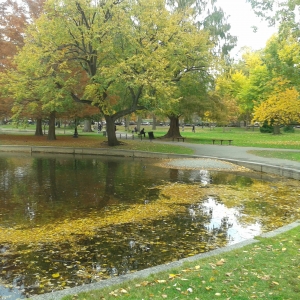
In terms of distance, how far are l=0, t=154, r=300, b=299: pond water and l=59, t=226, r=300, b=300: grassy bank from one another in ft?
3.47

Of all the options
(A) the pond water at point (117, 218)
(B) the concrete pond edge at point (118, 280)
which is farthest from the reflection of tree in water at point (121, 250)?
(B) the concrete pond edge at point (118, 280)

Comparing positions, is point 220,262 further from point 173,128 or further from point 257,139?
point 257,139

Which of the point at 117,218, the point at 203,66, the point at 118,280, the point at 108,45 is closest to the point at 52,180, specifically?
the point at 117,218

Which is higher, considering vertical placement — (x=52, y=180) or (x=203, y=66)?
(x=203, y=66)

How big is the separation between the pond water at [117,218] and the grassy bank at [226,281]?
3.47ft

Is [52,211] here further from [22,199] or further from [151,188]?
[151,188]

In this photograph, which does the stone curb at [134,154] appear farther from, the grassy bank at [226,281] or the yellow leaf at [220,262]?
the yellow leaf at [220,262]

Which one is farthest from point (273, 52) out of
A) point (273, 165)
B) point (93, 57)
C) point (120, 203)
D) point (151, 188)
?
point (120, 203)

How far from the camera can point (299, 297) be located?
4203 mm

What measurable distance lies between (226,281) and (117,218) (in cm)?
467

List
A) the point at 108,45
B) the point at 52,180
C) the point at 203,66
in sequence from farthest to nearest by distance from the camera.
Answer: the point at 203,66, the point at 108,45, the point at 52,180

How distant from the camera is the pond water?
5957mm

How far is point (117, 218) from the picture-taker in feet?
29.5

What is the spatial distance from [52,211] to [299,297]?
22.8 ft
